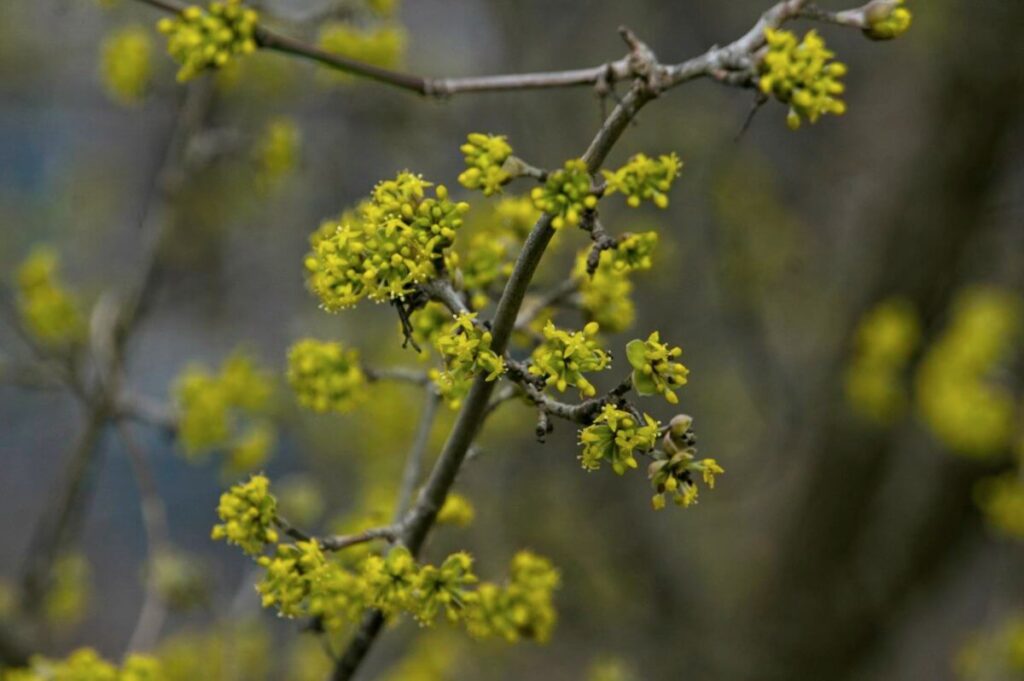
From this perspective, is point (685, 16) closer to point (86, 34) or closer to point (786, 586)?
point (786, 586)

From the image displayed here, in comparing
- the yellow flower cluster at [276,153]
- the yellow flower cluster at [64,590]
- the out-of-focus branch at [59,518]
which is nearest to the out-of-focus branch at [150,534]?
the out-of-focus branch at [59,518]

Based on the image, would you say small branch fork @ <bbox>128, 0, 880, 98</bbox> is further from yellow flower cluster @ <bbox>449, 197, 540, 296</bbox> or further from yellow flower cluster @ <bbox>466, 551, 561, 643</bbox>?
yellow flower cluster @ <bbox>466, 551, 561, 643</bbox>

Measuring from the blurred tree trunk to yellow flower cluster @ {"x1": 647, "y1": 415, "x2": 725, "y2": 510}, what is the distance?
13.4 ft

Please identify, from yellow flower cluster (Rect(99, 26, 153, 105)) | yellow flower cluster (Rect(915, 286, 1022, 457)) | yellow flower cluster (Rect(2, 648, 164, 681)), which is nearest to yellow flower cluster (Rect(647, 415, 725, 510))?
yellow flower cluster (Rect(2, 648, 164, 681))

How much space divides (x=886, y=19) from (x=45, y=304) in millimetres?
2501

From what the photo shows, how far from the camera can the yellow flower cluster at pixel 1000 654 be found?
169 inches

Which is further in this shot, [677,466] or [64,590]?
[64,590]

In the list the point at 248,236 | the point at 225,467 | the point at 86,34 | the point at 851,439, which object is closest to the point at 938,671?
the point at 851,439

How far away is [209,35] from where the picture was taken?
204 cm

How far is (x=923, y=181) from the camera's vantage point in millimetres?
→ 5355

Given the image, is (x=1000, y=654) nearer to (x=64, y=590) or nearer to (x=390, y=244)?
(x=64, y=590)

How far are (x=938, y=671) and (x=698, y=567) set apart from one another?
260 centimetres

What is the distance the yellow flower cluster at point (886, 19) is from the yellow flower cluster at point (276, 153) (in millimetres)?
1929

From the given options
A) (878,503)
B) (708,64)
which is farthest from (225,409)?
(878,503)
